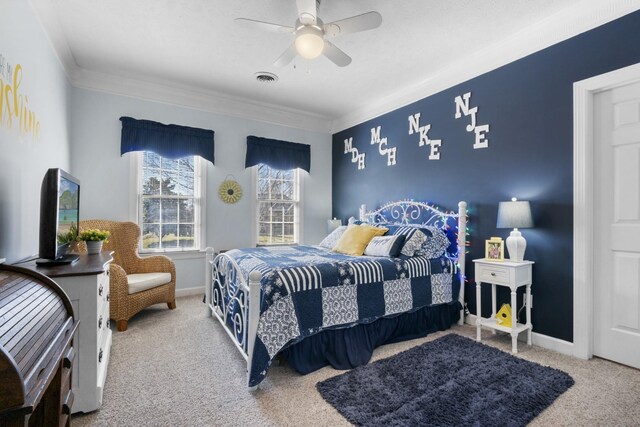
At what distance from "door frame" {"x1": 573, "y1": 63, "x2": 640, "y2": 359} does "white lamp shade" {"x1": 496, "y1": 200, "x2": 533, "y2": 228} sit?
1.08 feet

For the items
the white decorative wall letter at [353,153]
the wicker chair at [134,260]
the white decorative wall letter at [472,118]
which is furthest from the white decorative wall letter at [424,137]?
the wicker chair at [134,260]

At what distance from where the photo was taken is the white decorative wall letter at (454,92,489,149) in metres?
3.30

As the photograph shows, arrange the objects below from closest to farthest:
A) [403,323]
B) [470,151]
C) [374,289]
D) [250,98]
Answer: [374,289], [403,323], [470,151], [250,98]

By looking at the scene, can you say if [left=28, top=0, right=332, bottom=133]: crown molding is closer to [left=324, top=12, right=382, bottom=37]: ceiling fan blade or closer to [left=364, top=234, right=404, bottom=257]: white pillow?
[left=324, top=12, right=382, bottom=37]: ceiling fan blade

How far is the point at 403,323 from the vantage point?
116 inches

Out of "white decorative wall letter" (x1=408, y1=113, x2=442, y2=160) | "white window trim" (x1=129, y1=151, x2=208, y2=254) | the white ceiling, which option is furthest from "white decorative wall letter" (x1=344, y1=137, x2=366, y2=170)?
"white window trim" (x1=129, y1=151, x2=208, y2=254)

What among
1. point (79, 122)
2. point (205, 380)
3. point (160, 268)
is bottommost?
point (205, 380)

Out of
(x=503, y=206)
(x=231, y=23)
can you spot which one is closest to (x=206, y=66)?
(x=231, y=23)

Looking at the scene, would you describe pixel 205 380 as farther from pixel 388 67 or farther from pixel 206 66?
pixel 388 67

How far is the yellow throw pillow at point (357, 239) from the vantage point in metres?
3.40

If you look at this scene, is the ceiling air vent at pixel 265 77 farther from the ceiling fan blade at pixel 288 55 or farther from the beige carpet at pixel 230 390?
the beige carpet at pixel 230 390

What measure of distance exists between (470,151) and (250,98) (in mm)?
3047

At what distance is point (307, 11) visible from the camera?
7.50ft

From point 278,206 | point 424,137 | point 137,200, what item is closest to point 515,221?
point 424,137
